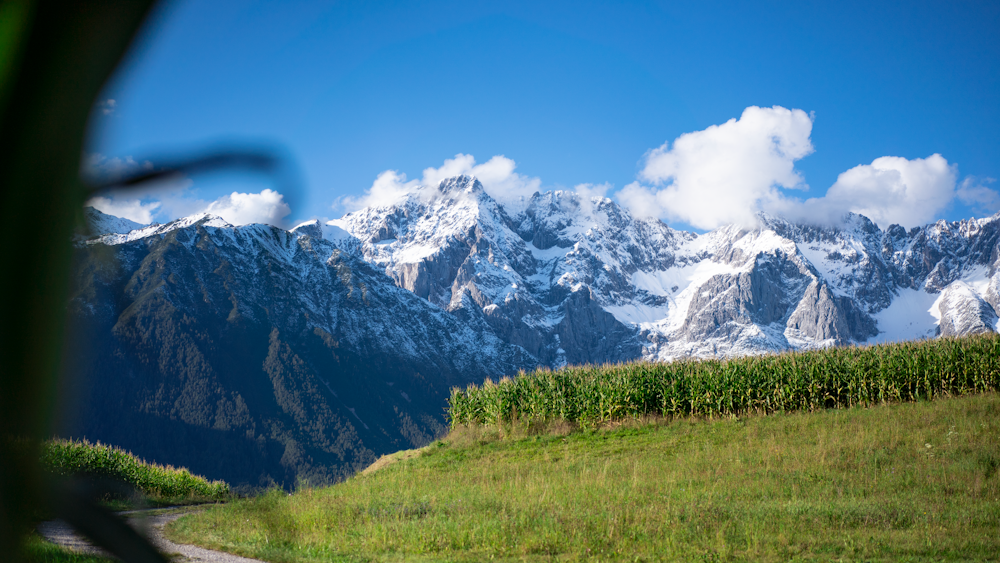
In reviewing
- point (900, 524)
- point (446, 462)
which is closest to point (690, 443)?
point (446, 462)

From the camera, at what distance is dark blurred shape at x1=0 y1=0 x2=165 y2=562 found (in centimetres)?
84

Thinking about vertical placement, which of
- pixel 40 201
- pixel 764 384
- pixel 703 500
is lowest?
pixel 703 500

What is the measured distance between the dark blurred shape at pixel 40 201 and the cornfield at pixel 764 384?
94.6 feet

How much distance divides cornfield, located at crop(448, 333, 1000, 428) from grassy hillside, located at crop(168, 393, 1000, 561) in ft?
7.15

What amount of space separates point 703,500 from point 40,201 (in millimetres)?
15995

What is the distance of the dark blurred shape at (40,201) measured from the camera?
84 centimetres

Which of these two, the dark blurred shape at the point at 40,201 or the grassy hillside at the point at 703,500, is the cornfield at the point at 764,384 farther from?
the dark blurred shape at the point at 40,201

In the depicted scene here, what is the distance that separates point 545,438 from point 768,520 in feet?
51.6

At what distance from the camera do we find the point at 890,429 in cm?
2080

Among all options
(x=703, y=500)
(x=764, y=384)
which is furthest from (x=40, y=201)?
(x=764, y=384)

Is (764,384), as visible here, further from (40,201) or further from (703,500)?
(40,201)

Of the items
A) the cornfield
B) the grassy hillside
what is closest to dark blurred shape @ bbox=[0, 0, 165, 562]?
the grassy hillside

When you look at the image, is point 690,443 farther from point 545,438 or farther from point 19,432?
point 19,432

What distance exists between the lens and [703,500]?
1492 centimetres
